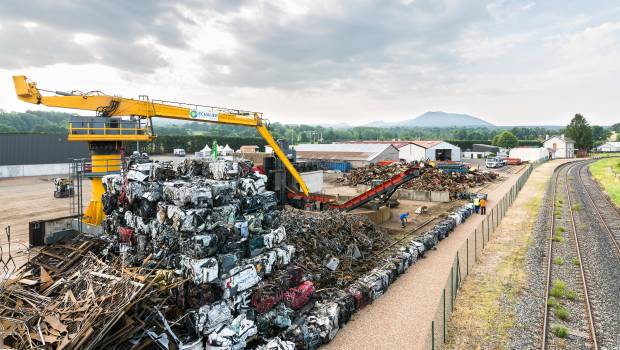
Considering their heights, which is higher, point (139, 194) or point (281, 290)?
point (139, 194)

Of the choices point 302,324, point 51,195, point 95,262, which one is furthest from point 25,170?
point 302,324

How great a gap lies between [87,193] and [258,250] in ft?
105

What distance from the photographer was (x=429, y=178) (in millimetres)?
36906

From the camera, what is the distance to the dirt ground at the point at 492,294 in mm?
9547

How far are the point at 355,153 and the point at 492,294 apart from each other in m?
46.6

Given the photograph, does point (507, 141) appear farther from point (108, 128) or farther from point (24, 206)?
point (24, 206)

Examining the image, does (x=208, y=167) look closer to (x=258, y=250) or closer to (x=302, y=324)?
(x=258, y=250)

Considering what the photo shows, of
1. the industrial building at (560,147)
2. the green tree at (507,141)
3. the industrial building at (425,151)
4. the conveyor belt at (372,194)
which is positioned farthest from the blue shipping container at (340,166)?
the green tree at (507,141)

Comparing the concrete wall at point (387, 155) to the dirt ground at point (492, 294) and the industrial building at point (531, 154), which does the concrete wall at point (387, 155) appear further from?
the dirt ground at point (492, 294)

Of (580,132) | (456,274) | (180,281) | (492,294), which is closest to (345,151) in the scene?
(456,274)

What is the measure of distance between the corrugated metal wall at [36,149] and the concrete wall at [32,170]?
0.48 m

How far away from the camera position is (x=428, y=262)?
15258mm

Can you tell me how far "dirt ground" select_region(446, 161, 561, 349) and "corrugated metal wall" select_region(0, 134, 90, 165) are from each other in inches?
1759

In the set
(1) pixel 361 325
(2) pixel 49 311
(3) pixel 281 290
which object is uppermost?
(2) pixel 49 311
